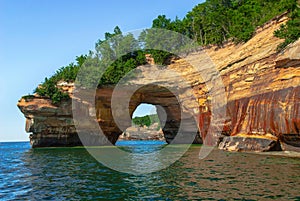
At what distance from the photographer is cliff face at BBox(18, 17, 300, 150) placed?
938 inches

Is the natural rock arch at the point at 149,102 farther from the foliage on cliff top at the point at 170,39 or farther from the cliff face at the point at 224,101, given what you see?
the foliage on cliff top at the point at 170,39

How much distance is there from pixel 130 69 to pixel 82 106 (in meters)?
10.4

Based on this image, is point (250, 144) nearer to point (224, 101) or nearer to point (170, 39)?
point (224, 101)

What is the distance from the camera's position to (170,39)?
48.8m

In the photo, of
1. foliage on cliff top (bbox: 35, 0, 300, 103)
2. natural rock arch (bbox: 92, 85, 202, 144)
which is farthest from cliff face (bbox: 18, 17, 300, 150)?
foliage on cliff top (bbox: 35, 0, 300, 103)

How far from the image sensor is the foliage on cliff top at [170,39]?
40125 mm

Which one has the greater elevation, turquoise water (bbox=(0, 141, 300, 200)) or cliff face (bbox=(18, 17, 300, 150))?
cliff face (bbox=(18, 17, 300, 150))

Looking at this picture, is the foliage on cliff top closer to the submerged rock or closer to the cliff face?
the cliff face

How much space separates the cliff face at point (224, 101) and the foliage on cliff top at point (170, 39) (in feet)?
6.91

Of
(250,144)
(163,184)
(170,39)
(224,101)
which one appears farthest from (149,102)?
(163,184)

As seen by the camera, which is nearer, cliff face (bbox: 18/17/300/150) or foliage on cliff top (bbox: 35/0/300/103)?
cliff face (bbox: 18/17/300/150)

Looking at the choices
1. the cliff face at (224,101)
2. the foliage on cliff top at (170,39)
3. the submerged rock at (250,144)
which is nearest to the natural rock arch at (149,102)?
the cliff face at (224,101)

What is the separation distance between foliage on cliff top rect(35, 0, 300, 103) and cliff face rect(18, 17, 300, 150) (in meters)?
2.11

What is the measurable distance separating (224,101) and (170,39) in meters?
19.3
